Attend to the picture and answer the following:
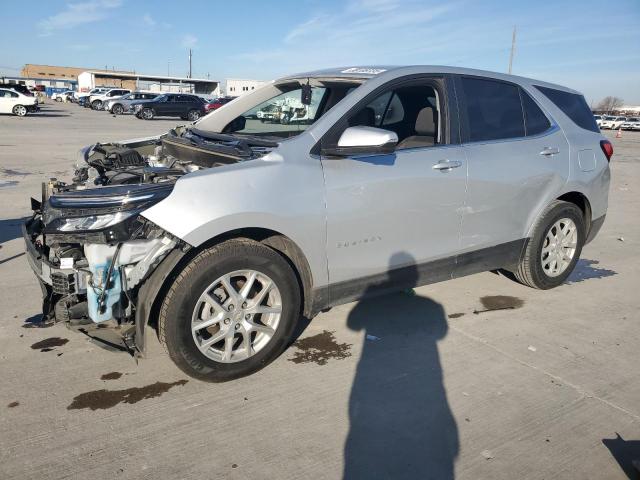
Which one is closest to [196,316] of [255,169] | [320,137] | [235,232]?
[235,232]

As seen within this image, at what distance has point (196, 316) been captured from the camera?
2988mm

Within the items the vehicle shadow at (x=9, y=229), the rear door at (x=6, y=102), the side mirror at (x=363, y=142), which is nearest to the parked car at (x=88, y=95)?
the rear door at (x=6, y=102)

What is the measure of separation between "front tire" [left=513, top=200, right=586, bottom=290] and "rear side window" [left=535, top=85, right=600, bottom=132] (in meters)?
0.82

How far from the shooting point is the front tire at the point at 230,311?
9.52 ft

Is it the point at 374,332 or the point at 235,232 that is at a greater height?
the point at 235,232

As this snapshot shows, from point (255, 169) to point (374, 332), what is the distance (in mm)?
1620

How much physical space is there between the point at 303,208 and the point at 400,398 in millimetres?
1276

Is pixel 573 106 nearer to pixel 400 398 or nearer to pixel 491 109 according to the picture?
pixel 491 109

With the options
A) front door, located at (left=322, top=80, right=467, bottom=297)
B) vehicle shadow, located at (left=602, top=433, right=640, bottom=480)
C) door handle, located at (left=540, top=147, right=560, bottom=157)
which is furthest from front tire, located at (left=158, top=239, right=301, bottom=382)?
door handle, located at (left=540, top=147, right=560, bottom=157)

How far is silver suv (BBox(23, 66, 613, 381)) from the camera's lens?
112 inches

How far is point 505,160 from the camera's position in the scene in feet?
13.4

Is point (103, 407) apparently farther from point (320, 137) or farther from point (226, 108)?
point (226, 108)

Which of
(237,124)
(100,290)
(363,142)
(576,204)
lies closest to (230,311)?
(100,290)

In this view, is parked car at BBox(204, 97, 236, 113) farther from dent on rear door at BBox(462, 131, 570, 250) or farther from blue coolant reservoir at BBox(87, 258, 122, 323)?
blue coolant reservoir at BBox(87, 258, 122, 323)
